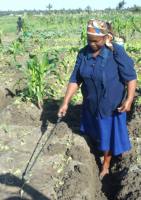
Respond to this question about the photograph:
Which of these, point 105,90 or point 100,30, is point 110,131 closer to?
point 105,90

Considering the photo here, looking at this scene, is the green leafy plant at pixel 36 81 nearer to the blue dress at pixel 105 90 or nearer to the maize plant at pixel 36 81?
the maize plant at pixel 36 81

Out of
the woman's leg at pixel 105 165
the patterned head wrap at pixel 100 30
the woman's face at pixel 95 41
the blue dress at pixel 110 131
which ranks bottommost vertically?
the woman's leg at pixel 105 165

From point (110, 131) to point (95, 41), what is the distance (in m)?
1.00

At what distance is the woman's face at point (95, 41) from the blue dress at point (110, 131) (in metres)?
0.72

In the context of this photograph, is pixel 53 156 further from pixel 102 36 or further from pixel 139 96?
pixel 139 96

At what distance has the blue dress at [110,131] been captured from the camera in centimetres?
457

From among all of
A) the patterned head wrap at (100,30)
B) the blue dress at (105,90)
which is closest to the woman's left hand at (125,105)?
the blue dress at (105,90)

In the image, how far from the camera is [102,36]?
4.15 m

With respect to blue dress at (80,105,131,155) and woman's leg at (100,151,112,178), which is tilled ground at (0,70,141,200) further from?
blue dress at (80,105,131,155)

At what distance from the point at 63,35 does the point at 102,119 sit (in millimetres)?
16739

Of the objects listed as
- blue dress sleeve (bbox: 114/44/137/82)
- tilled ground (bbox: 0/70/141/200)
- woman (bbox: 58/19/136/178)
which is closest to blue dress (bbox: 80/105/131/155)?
woman (bbox: 58/19/136/178)

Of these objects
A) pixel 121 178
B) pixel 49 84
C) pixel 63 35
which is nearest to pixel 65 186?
pixel 121 178

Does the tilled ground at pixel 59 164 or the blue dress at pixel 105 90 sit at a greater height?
the blue dress at pixel 105 90

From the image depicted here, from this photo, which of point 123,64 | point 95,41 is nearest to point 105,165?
point 123,64
